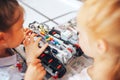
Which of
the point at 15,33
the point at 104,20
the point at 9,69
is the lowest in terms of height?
the point at 9,69

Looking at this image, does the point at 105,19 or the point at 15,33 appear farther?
the point at 15,33

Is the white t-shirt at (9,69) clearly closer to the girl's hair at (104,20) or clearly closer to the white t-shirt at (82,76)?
the white t-shirt at (82,76)

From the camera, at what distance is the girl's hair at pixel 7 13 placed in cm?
60

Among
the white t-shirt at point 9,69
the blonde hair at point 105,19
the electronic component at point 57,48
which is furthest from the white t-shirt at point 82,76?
the blonde hair at point 105,19

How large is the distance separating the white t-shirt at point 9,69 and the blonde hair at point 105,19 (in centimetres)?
34

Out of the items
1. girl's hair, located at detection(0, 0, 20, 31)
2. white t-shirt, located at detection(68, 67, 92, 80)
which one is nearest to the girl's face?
girl's hair, located at detection(0, 0, 20, 31)

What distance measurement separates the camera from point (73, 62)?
2.71 feet

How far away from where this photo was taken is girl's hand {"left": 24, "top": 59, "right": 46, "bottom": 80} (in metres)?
0.73

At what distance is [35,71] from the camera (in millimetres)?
727

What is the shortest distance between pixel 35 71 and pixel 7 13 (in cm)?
20

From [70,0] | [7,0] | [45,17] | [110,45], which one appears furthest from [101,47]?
[70,0]

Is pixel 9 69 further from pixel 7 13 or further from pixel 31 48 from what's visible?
pixel 7 13

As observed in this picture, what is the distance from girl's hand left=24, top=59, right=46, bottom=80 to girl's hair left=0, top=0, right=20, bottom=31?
16cm

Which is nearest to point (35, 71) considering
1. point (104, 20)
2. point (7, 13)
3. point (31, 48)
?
point (31, 48)
